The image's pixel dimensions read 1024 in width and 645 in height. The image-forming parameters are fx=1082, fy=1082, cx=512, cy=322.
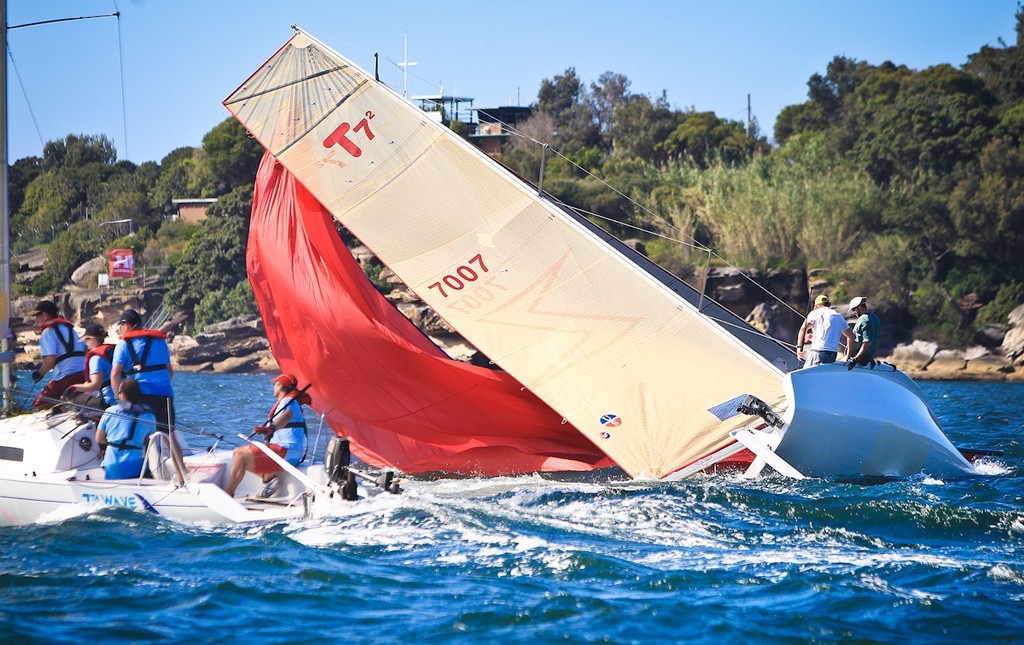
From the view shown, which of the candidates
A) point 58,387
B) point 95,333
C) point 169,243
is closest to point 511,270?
point 95,333

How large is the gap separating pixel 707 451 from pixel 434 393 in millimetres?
3287

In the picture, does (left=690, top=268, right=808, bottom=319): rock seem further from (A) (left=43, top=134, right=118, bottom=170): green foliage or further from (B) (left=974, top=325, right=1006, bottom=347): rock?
(A) (left=43, top=134, right=118, bottom=170): green foliage

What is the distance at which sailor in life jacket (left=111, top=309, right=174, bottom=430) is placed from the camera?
8.62 meters

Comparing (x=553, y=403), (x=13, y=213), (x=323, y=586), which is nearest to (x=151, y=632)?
(x=323, y=586)

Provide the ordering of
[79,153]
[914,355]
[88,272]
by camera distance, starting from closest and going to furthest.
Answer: [914,355]
[88,272]
[79,153]

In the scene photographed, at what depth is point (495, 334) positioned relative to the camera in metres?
11.3

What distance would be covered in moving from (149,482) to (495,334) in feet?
13.2

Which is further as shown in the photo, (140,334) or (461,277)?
(461,277)

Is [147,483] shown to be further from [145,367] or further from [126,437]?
[145,367]

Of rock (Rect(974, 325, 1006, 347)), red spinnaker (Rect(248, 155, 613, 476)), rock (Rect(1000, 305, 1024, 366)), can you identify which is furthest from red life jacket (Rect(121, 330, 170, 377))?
rock (Rect(974, 325, 1006, 347))

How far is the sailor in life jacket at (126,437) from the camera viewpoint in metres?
8.57

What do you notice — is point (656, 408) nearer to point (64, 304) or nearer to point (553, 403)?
point (553, 403)

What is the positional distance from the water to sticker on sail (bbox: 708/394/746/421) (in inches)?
33.1

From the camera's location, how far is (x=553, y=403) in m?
11.0
